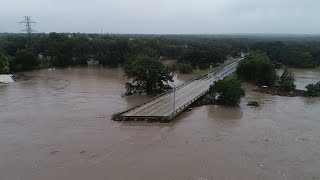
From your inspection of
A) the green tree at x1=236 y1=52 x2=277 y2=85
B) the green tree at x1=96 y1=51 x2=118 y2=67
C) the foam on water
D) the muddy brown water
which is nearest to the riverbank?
the green tree at x1=236 y1=52 x2=277 y2=85

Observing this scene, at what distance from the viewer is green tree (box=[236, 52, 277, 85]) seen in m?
47.4

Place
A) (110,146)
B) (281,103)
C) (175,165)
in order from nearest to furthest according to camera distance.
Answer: (175,165) < (110,146) < (281,103)

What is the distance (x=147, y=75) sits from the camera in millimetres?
37656

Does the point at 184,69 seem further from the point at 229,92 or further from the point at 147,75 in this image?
the point at 229,92

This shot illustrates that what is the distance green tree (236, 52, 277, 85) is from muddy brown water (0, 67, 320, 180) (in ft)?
30.2

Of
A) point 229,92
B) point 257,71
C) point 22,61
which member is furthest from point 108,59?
point 229,92

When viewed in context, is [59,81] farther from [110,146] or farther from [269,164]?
[269,164]

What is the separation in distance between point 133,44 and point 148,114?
44.8m

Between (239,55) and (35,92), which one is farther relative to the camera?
(239,55)

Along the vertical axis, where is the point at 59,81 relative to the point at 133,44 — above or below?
below

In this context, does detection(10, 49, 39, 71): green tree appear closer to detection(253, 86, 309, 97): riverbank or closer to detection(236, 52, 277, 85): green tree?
detection(236, 52, 277, 85): green tree

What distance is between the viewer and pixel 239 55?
319 ft

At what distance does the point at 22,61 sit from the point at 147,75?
108 ft

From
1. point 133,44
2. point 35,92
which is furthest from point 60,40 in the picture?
point 35,92
